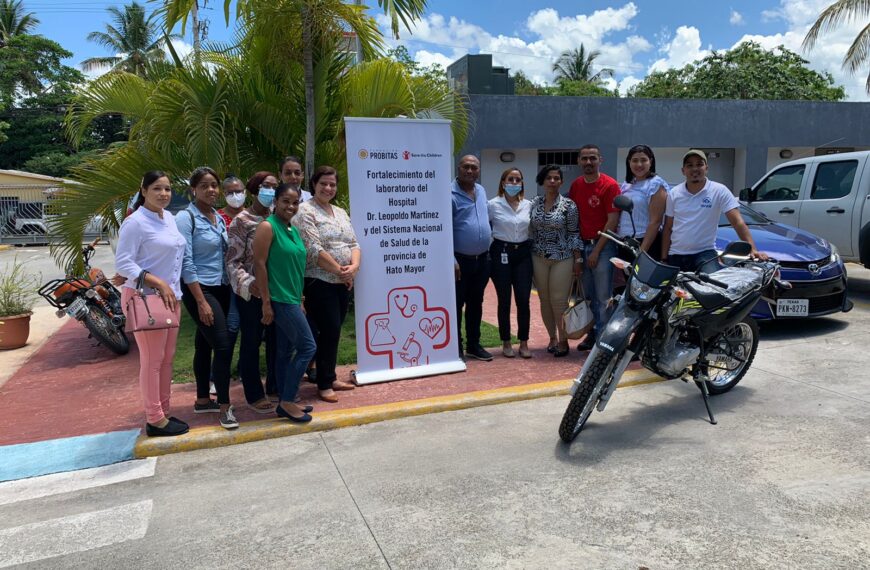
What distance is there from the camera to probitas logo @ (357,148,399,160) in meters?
5.59

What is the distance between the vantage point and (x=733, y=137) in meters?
21.3

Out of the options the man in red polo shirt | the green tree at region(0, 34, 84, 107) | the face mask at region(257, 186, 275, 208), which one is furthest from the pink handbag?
the green tree at region(0, 34, 84, 107)

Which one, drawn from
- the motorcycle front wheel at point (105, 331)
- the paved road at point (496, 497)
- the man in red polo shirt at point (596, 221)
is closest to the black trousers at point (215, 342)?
the paved road at point (496, 497)

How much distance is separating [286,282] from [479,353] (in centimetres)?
257

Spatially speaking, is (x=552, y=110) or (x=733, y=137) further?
(x=733, y=137)

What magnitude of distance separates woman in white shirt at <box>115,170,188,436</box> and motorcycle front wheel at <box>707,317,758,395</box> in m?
4.08

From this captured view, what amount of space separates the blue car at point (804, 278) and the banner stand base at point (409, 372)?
3275 millimetres

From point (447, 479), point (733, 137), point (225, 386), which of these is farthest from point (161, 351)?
point (733, 137)

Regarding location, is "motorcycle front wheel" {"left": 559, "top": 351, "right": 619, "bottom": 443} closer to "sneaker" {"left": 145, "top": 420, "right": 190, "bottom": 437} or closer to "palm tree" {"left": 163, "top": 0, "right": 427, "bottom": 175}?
"sneaker" {"left": 145, "top": 420, "right": 190, "bottom": 437}

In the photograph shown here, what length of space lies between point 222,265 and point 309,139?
2.78 m

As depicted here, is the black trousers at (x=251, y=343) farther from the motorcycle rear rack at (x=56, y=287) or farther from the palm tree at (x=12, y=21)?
the palm tree at (x=12, y=21)

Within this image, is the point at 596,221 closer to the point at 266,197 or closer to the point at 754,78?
the point at 266,197

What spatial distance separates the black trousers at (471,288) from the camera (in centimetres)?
614

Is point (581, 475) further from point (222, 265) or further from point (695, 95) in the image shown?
point (695, 95)
